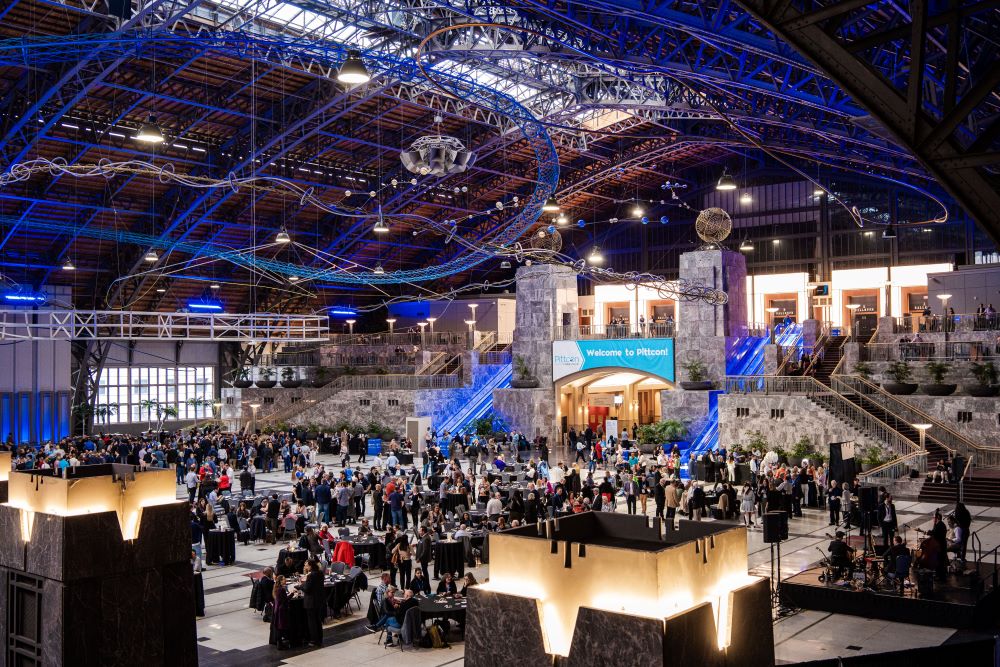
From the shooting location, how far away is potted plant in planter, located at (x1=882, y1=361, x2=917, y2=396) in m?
25.2

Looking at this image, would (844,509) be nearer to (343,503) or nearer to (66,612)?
(343,503)

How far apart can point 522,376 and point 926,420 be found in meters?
16.0

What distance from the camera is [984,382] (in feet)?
80.8

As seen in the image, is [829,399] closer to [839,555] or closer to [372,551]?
[839,555]

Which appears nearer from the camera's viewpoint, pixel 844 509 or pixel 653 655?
pixel 653 655

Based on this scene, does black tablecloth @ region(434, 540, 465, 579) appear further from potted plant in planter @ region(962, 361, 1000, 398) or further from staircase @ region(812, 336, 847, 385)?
staircase @ region(812, 336, 847, 385)

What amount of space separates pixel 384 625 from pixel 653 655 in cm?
733

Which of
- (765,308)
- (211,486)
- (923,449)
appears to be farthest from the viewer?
(765,308)

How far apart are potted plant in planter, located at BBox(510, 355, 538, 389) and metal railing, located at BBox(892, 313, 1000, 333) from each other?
13.7 meters

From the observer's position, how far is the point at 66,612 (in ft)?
32.7

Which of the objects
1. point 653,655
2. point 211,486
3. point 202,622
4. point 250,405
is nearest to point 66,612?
point 202,622

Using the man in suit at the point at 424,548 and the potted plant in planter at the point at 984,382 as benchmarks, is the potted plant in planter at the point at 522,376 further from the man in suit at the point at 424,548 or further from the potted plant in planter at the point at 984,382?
the man in suit at the point at 424,548

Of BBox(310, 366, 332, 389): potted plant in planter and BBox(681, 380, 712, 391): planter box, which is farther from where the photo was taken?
BBox(310, 366, 332, 389): potted plant in planter

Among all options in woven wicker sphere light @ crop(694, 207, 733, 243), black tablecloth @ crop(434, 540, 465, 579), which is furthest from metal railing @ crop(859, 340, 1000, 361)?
black tablecloth @ crop(434, 540, 465, 579)
